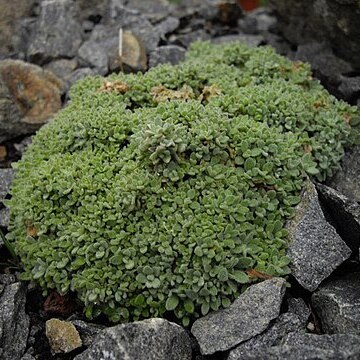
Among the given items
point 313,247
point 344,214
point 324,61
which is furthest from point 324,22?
point 313,247

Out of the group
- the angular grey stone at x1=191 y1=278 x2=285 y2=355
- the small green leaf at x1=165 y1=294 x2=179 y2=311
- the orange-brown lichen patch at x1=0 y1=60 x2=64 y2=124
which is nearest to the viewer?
the angular grey stone at x1=191 y1=278 x2=285 y2=355

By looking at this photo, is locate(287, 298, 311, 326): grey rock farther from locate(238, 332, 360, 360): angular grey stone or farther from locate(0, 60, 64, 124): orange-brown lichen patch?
locate(0, 60, 64, 124): orange-brown lichen patch

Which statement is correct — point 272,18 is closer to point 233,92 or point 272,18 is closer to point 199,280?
point 233,92

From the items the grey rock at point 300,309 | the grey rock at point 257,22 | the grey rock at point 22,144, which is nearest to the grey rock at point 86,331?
the grey rock at point 300,309

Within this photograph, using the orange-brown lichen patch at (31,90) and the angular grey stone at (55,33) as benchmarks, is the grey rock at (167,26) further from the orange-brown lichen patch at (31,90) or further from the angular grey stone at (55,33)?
the orange-brown lichen patch at (31,90)

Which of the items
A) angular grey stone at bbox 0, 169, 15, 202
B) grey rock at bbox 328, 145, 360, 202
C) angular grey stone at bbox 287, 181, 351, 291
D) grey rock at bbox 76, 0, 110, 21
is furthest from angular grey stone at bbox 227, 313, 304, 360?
grey rock at bbox 76, 0, 110, 21
